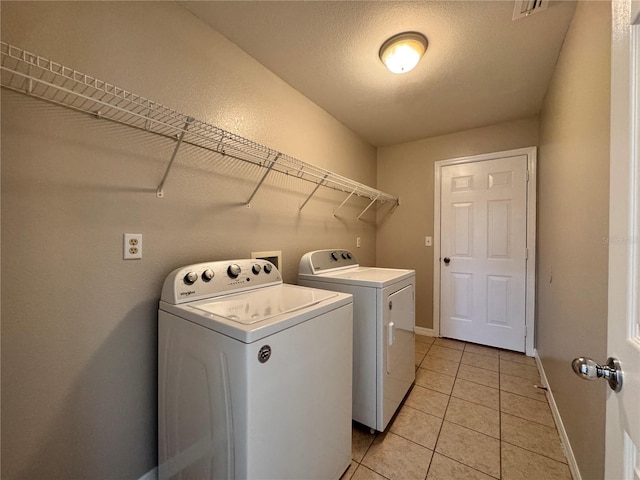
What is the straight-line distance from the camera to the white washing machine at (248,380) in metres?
0.84

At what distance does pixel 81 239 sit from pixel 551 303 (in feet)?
9.01

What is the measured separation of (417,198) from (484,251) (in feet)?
3.02

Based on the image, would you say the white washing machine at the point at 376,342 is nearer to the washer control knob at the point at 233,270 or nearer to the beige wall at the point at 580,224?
the washer control knob at the point at 233,270

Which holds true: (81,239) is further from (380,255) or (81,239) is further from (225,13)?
(380,255)

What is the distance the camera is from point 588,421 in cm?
111

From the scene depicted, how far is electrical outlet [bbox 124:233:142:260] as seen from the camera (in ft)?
3.66

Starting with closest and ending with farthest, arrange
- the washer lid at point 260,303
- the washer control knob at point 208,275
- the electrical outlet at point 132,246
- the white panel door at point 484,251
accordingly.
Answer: the washer lid at point 260,303 → the electrical outlet at point 132,246 → the washer control knob at point 208,275 → the white panel door at point 484,251

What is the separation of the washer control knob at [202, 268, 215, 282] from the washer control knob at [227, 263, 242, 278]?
0.29 ft

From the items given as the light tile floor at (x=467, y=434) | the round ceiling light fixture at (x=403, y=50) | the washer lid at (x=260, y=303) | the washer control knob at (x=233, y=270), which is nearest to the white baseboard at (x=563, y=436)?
the light tile floor at (x=467, y=434)

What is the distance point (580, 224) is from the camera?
4.09ft

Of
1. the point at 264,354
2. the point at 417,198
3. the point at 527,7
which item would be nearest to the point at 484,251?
the point at 417,198

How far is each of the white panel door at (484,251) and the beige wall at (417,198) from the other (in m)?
0.15

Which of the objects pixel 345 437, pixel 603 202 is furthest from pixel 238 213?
pixel 603 202

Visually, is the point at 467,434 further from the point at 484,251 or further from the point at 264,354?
the point at 484,251
